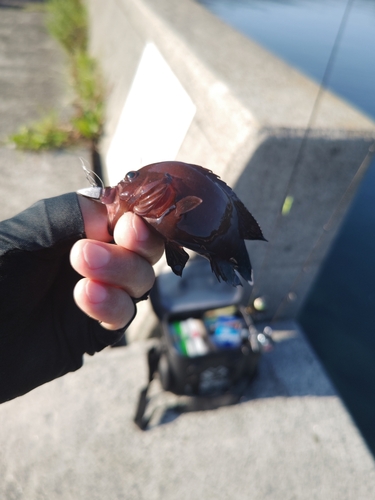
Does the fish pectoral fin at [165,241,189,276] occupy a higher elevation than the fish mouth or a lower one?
lower

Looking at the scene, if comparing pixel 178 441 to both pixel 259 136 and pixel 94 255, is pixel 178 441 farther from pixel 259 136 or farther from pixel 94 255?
pixel 259 136

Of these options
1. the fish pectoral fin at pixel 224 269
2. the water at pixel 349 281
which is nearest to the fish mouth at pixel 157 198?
the fish pectoral fin at pixel 224 269

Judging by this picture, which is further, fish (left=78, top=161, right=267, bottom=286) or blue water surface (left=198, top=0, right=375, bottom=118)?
blue water surface (left=198, top=0, right=375, bottom=118)

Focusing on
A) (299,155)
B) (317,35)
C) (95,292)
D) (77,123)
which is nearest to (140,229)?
(95,292)

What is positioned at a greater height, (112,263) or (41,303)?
(112,263)

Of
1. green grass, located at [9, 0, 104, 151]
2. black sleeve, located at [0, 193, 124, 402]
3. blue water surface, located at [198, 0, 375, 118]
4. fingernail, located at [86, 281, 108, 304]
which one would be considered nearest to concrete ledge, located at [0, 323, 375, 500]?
black sleeve, located at [0, 193, 124, 402]

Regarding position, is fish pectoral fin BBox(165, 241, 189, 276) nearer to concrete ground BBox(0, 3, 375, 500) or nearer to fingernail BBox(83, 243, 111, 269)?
fingernail BBox(83, 243, 111, 269)
